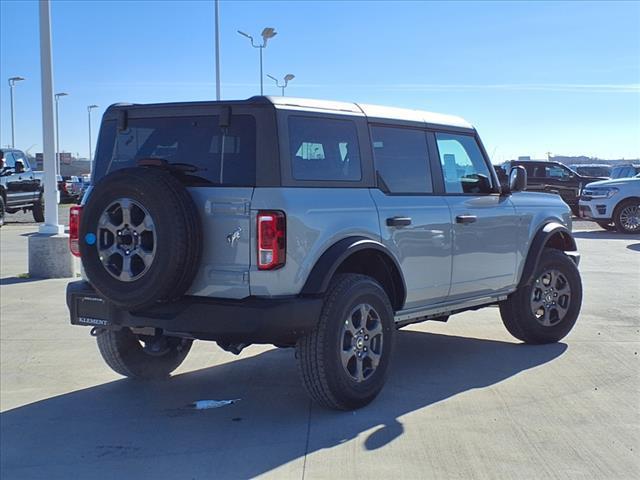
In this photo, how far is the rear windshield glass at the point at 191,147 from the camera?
4539mm

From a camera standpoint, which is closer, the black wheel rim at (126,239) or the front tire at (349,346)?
the black wheel rim at (126,239)

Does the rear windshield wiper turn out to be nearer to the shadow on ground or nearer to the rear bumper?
the rear bumper

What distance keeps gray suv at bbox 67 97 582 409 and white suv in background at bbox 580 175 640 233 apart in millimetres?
13505

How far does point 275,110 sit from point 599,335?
14.0 ft

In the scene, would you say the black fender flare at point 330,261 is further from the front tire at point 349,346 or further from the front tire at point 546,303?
the front tire at point 546,303

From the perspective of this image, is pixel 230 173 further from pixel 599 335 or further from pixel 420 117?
pixel 599 335

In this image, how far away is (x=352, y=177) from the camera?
Result: 5027 mm

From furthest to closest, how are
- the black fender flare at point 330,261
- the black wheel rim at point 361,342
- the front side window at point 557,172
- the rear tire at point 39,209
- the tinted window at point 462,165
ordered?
the front side window at point 557,172
the rear tire at point 39,209
the tinted window at point 462,165
the black wheel rim at point 361,342
the black fender flare at point 330,261

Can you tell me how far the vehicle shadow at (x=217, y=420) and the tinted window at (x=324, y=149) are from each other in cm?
158

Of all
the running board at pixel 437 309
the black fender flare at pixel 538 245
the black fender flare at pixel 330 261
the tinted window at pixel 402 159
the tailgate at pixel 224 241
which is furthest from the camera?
the black fender flare at pixel 538 245

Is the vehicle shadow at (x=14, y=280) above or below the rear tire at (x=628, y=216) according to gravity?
below

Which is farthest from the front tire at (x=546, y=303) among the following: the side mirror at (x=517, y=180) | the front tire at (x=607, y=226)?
the front tire at (x=607, y=226)

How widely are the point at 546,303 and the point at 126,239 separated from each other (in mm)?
4027

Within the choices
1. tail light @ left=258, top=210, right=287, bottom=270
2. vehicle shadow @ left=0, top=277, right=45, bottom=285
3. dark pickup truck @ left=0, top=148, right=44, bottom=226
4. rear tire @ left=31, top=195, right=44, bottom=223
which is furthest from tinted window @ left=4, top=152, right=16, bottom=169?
tail light @ left=258, top=210, right=287, bottom=270
